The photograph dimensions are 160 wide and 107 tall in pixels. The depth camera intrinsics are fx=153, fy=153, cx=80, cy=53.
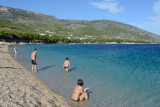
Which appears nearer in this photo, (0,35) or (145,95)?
(145,95)

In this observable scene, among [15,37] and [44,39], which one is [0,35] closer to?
[15,37]

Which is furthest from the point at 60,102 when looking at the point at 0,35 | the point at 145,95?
the point at 0,35

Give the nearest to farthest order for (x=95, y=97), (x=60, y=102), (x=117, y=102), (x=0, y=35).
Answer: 1. (x=60, y=102)
2. (x=117, y=102)
3. (x=95, y=97)
4. (x=0, y=35)

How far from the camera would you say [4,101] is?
6707mm

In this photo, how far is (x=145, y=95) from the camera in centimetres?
1049

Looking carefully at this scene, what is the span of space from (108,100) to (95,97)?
86cm

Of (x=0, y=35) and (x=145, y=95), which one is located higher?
(x=0, y=35)

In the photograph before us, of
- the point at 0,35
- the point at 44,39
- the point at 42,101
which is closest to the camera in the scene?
the point at 42,101

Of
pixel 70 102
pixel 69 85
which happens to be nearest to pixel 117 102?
pixel 70 102

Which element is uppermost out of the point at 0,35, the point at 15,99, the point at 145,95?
the point at 0,35

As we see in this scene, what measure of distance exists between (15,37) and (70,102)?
109 m

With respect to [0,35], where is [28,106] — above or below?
below

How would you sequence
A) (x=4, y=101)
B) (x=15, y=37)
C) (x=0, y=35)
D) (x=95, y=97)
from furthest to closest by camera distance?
(x=15, y=37) < (x=0, y=35) < (x=95, y=97) < (x=4, y=101)

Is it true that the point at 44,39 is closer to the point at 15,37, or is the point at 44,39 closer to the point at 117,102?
the point at 15,37
